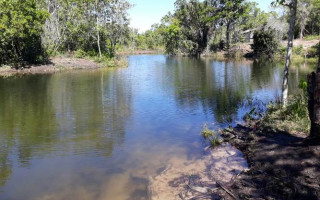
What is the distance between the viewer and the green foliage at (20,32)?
2998 cm

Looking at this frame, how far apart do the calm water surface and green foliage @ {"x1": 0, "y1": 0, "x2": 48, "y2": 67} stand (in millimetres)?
11969

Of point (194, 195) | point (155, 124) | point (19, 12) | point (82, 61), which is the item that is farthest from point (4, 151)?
point (82, 61)

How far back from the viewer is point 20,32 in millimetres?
31344

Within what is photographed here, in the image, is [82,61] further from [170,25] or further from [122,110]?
[170,25]

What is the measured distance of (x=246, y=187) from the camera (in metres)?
5.97

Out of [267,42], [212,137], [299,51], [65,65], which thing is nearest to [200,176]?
[212,137]

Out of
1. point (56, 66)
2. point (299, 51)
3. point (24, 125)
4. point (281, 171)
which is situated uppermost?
point (299, 51)

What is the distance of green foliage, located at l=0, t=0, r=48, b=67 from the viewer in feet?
98.4

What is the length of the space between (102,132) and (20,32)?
1008 inches

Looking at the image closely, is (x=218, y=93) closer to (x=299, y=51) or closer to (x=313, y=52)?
(x=313, y=52)

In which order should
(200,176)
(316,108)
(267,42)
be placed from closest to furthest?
(316,108) → (200,176) → (267,42)

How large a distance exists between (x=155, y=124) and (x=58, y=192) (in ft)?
19.5

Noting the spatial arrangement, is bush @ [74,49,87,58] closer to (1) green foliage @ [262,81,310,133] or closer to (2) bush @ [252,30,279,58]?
(2) bush @ [252,30,279,58]

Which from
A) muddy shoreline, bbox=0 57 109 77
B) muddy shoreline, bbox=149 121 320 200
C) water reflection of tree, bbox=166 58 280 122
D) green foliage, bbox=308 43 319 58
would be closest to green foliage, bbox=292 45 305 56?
green foliage, bbox=308 43 319 58
